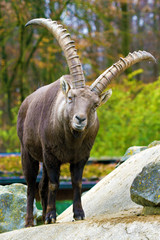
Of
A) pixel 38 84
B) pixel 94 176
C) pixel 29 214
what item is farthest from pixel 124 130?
pixel 29 214

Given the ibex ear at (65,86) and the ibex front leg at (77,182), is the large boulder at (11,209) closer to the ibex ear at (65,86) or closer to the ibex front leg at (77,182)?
the ibex front leg at (77,182)

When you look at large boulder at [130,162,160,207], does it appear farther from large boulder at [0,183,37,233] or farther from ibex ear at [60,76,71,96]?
large boulder at [0,183,37,233]

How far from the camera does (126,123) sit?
1571cm

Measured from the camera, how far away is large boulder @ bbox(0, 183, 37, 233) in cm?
684

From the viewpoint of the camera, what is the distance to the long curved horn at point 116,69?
5.21 metres

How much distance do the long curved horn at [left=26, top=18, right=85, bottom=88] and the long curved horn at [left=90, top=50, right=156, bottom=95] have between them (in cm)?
20

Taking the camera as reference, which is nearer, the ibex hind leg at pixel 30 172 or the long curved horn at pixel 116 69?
the long curved horn at pixel 116 69

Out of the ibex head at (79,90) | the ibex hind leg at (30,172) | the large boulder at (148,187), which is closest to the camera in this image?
the large boulder at (148,187)

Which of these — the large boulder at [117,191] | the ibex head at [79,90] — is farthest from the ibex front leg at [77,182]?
the ibex head at [79,90]

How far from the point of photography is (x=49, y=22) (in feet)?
19.1

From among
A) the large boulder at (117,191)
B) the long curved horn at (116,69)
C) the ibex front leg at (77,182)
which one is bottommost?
the large boulder at (117,191)

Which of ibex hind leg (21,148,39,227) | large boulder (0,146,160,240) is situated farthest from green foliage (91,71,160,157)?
ibex hind leg (21,148,39,227)

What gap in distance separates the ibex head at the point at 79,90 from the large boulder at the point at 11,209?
2367 millimetres

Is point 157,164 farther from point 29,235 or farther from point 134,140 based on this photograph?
point 134,140
